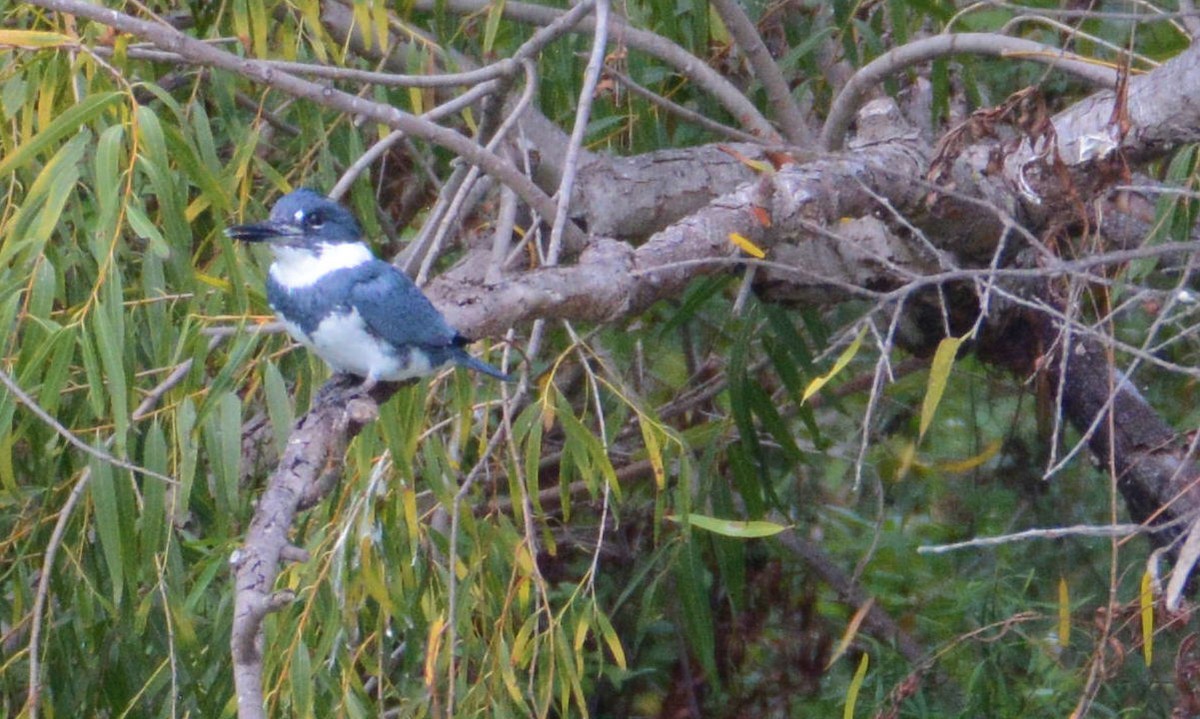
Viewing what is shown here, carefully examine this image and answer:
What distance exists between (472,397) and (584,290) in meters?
0.29

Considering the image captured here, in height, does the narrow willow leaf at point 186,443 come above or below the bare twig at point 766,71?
below

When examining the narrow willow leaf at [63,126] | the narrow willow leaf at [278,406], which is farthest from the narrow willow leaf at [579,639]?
the narrow willow leaf at [63,126]

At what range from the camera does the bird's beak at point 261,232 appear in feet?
5.98

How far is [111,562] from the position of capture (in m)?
1.63

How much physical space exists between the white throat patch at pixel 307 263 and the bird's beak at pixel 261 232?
0.03m

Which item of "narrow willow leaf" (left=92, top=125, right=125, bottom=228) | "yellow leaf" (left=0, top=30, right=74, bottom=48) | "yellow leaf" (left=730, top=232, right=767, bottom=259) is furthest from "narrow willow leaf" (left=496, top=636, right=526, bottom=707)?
"yellow leaf" (left=0, top=30, right=74, bottom=48)

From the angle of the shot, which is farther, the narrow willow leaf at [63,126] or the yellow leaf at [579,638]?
the yellow leaf at [579,638]

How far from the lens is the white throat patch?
75.0 inches

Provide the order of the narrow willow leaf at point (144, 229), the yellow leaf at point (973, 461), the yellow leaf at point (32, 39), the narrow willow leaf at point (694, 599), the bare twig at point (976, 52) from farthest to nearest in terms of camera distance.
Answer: the yellow leaf at point (973, 461) → the narrow willow leaf at point (694, 599) → the bare twig at point (976, 52) → the yellow leaf at point (32, 39) → the narrow willow leaf at point (144, 229)

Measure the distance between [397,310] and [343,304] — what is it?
9 cm

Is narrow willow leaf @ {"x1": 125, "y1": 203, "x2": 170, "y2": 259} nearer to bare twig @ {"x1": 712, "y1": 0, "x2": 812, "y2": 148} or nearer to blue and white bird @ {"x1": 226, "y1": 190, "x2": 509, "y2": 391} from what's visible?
blue and white bird @ {"x1": 226, "y1": 190, "x2": 509, "y2": 391}

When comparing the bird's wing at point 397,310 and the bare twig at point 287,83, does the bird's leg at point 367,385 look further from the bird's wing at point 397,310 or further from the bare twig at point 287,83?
the bare twig at point 287,83

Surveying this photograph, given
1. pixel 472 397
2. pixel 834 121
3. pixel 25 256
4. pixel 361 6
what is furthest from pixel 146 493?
pixel 834 121

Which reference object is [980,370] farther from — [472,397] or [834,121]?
[472,397]
